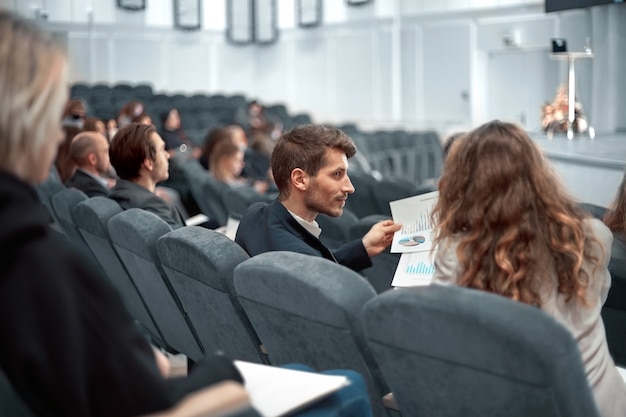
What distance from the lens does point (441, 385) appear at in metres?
1.74


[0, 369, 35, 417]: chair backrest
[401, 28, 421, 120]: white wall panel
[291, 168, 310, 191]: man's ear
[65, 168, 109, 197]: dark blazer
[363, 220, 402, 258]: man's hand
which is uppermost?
[401, 28, 421, 120]: white wall panel

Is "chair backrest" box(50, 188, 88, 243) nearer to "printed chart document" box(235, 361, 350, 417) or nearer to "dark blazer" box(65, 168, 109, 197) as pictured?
"dark blazer" box(65, 168, 109, 197)

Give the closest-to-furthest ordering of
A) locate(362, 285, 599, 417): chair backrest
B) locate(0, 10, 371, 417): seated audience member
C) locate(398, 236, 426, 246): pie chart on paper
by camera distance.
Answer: locate(0, 10, 371, 417): seated audience member
locate(362, 285, 599, 417): chair backrest
locate(398, 236, 426, 246): pie chart on paper

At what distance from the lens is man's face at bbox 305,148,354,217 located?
9.98 feet

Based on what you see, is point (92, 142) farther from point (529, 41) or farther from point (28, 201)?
point (529, 41)

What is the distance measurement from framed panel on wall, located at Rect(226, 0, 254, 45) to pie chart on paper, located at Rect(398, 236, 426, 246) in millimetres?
Answer: 17127

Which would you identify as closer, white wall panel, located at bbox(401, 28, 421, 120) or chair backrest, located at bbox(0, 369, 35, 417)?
chair backrest, located at bbox(0, 369, 35, 417)

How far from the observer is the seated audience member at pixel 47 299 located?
4.15 feet

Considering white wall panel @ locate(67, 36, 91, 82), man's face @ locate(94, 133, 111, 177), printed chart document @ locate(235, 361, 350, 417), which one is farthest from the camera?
white wall panel @ locate(67, 36, 91, 82)

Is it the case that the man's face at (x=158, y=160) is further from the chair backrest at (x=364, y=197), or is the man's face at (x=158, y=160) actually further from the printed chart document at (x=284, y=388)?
the printed chart document at (x=284, y=388)

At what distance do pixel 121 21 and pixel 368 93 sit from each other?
5443 mm

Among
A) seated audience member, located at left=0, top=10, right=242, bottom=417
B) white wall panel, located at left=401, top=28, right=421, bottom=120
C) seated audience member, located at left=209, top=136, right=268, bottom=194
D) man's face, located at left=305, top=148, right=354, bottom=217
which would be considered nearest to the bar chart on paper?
man's face, located at left=305, top=148, right=354, bottom=217

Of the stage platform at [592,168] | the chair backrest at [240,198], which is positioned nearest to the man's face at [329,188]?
the chair backrest at [240,198]

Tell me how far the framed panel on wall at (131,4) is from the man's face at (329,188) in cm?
1628
